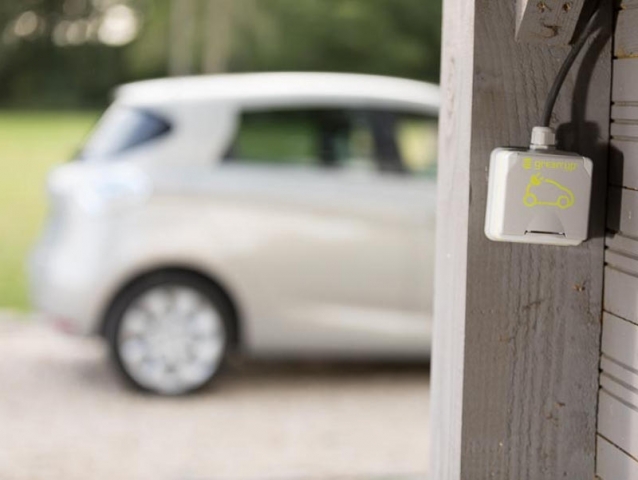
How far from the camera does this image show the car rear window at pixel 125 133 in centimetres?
711

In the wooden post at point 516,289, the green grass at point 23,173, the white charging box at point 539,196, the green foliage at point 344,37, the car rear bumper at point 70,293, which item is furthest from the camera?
the green foliage at point 344,37

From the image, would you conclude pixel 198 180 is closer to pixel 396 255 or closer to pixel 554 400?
pixel 396 255

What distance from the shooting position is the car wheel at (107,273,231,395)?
6.95 meters

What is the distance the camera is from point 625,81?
7.04ft

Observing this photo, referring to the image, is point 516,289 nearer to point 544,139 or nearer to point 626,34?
point 544,139

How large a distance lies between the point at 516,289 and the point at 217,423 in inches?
180

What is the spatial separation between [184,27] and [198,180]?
1290 inches

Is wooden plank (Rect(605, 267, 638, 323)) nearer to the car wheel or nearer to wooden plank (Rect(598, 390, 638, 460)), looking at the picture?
wooden plank (Rect(598, 390, 638, 460))

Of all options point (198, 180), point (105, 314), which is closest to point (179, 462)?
point (105, 314)

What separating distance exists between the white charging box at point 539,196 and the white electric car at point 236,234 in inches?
195

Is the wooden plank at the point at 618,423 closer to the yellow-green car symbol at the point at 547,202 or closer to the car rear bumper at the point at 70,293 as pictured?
the yellow-green car symbol at the point at 547,202

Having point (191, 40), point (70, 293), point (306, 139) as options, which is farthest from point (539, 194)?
point (191, 40)

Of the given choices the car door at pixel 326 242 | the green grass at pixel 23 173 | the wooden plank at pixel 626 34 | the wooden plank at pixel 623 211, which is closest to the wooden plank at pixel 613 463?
the wooden plank at pixel 623 211

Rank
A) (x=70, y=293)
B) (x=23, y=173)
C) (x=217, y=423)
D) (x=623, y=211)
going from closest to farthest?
(x=623, y=211) < (x=217, y=423) < (x=70, y=293) < (x=23, y=173)
